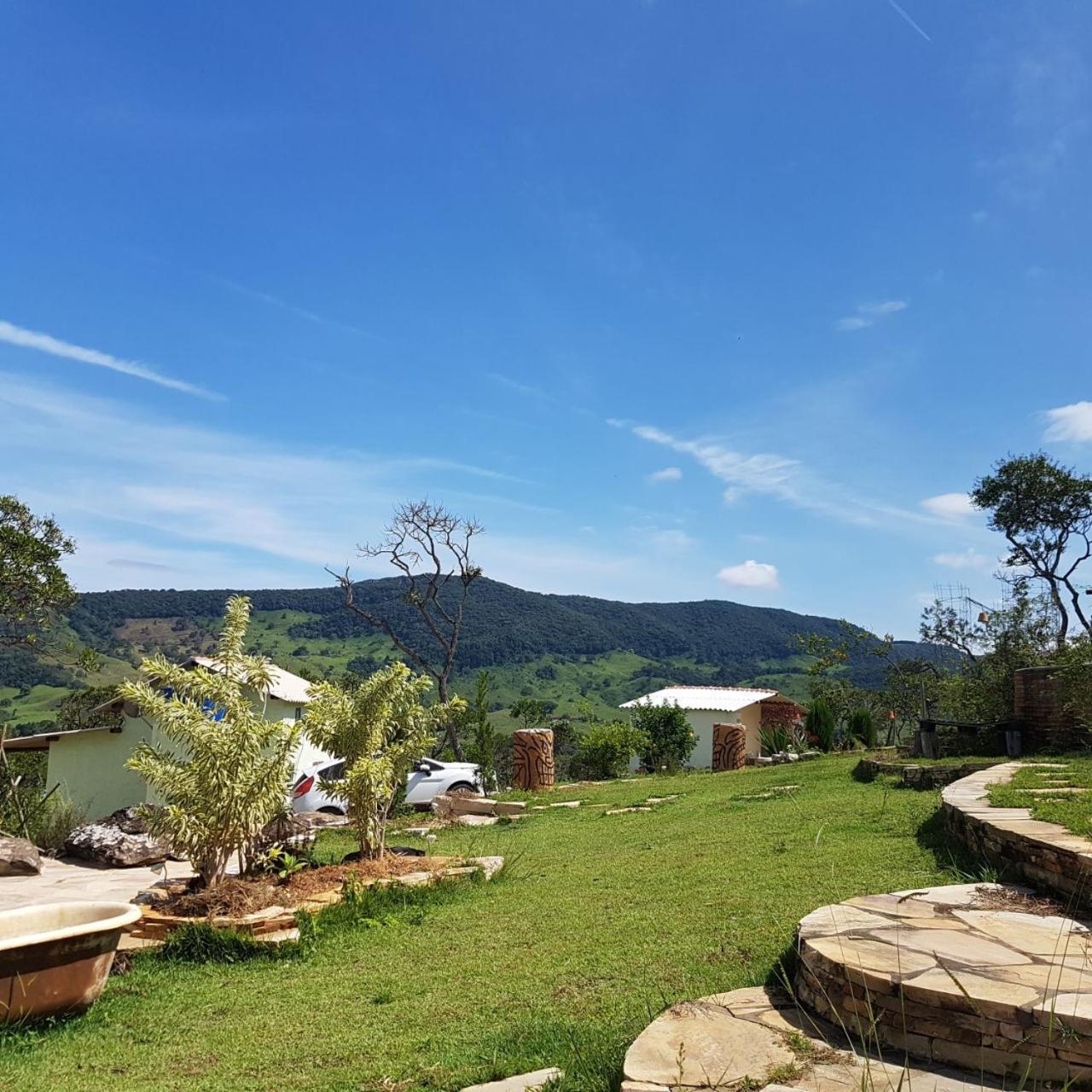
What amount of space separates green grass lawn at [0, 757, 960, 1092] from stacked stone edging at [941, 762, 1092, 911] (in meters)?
0.36

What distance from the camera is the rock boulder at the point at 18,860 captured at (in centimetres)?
1011

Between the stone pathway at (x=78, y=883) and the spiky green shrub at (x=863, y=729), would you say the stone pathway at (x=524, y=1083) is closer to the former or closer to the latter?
the stone pathway at (x=78, y=883)

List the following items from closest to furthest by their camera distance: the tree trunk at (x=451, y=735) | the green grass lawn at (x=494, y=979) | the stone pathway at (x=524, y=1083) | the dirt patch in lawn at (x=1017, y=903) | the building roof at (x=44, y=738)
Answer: the stone pathway at (x=524, y=1083) < the green grass lawn at (x=494, y=979) < the dirt patch in lawn at (x=1017, y=903) < the building roof at (x=44, y=738) < the tree trunk at (x=451, y=735)

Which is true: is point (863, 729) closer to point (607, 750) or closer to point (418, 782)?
point (607, 750)

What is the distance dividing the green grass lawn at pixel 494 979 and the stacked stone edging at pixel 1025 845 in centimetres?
36

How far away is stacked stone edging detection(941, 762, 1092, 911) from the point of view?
16.6ft

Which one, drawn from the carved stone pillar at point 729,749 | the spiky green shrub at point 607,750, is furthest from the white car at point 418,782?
the carved stone pillar at point 729,749

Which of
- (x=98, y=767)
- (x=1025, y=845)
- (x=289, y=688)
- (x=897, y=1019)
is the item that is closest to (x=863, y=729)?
(x=289, y=688)

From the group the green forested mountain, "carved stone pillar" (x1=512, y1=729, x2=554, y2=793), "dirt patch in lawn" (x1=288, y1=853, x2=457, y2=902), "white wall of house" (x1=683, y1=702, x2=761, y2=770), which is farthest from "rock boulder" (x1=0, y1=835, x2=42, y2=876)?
the green forested mountain

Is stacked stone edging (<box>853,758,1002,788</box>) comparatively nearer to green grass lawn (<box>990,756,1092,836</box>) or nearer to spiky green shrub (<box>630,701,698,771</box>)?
green grass lawn (<box>990,756,1092,836</box>)

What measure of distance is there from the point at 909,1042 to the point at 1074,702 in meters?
9.68

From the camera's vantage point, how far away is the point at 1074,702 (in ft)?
38.1

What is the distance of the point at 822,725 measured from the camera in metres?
26.1

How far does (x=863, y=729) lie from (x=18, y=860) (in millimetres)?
21063
